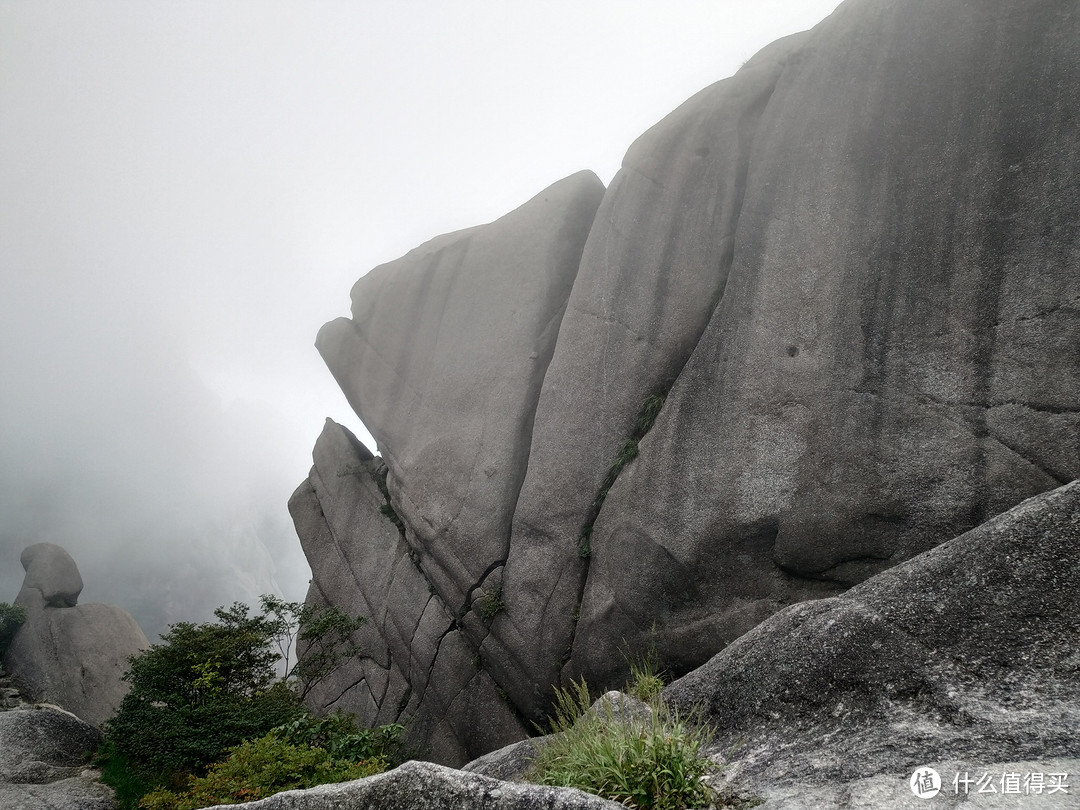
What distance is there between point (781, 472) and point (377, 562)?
1097 centimetres

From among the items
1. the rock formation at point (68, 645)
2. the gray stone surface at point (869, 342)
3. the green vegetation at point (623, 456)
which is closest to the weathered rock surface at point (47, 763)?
the gray stone surface at point (869, 342)

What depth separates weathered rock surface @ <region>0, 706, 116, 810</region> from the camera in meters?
10.6

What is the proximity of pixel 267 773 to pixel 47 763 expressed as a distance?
26.8 feet

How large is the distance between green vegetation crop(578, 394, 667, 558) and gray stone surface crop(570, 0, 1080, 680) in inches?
10.6

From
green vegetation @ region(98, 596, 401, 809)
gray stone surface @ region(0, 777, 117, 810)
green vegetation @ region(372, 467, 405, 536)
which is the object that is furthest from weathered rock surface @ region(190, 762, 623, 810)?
green vegetation @ region(372, 467, 405, 536)

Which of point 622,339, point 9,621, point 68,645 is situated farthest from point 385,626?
point 9,621

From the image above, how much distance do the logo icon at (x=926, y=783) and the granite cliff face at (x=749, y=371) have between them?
19.6 feet

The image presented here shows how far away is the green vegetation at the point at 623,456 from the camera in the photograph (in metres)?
11.9

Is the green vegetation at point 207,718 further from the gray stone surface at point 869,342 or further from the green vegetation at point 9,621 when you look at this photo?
the green vegetation at point 9,621

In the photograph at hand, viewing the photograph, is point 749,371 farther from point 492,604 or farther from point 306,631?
point 306,631

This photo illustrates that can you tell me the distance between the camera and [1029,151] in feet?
30.0

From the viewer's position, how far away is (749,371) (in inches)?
425

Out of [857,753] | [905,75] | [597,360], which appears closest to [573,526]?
[597,360]

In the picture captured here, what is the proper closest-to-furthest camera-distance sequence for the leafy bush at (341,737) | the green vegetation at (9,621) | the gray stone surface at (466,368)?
the leafy bush at (341,737), the gray stone surface at (466,368), the green vegetation at (9,621)
